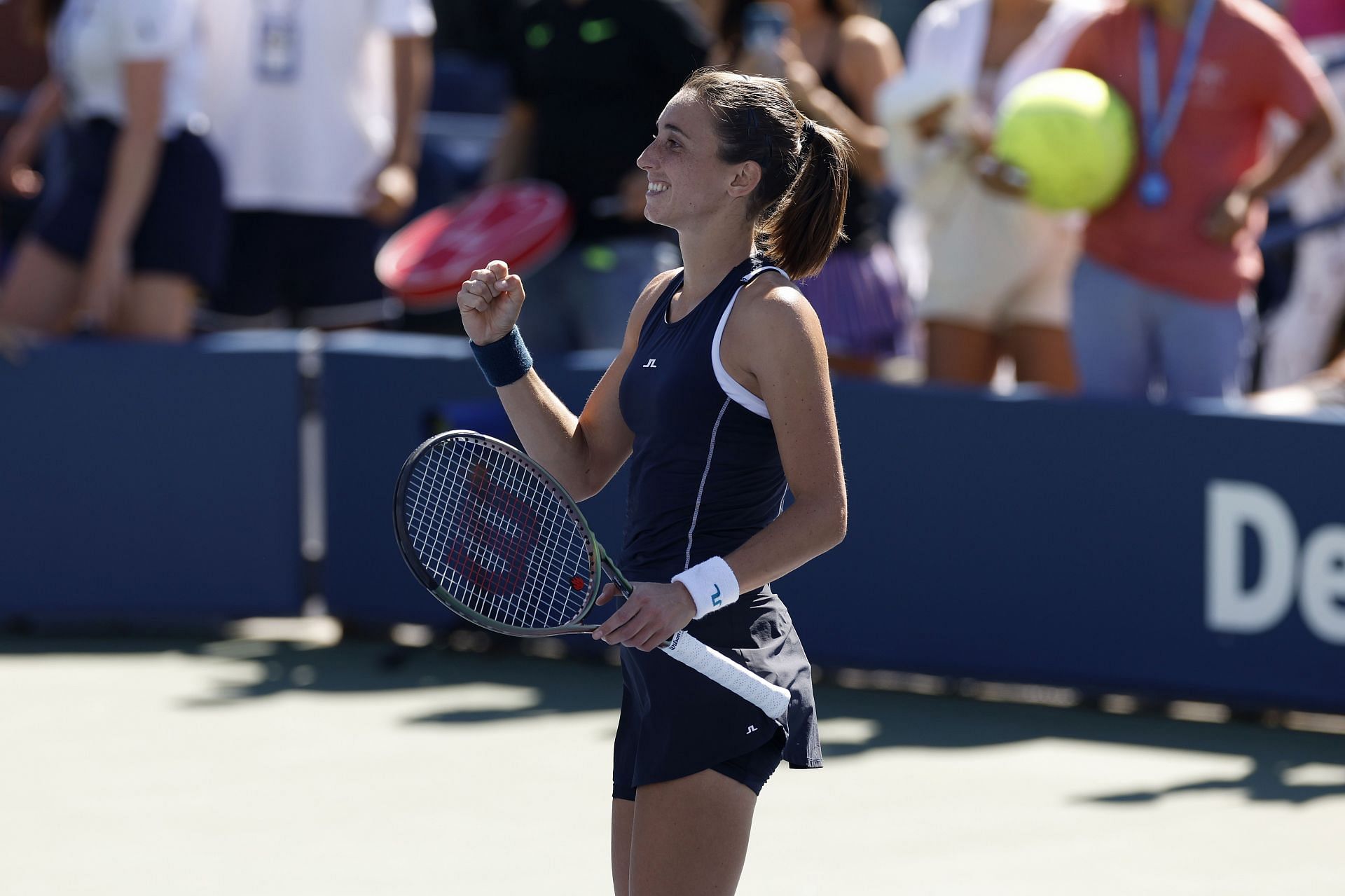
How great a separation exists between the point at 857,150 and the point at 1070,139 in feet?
3.34

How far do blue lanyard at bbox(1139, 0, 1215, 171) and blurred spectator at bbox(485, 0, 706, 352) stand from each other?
1.48 meters

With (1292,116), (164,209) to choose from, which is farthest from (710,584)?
(164,209)

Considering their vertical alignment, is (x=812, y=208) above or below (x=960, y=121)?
above

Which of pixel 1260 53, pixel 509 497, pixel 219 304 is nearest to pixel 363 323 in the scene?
pixel 219 304

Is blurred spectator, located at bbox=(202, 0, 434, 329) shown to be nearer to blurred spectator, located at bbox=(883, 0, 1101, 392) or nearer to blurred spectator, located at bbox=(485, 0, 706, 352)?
blurred spectator, located at bbox=(485, 0, 706, 352)

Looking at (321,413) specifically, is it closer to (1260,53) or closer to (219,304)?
(219,304)

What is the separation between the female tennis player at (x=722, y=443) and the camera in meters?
3.03

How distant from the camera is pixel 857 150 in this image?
6.86 meters

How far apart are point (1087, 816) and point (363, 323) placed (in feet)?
11.9

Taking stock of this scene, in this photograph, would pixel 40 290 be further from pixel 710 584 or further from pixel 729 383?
pixel 710 584

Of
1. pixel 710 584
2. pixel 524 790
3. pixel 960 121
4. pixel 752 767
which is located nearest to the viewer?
pixel 710 584

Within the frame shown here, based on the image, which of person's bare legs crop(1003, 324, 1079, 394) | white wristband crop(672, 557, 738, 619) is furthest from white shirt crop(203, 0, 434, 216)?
white wristband crop(672, 557, 738, 619)

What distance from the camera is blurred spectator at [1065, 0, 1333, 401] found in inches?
238

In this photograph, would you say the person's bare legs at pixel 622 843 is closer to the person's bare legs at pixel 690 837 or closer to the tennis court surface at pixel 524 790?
the person's bare legs at pixel 690 837
